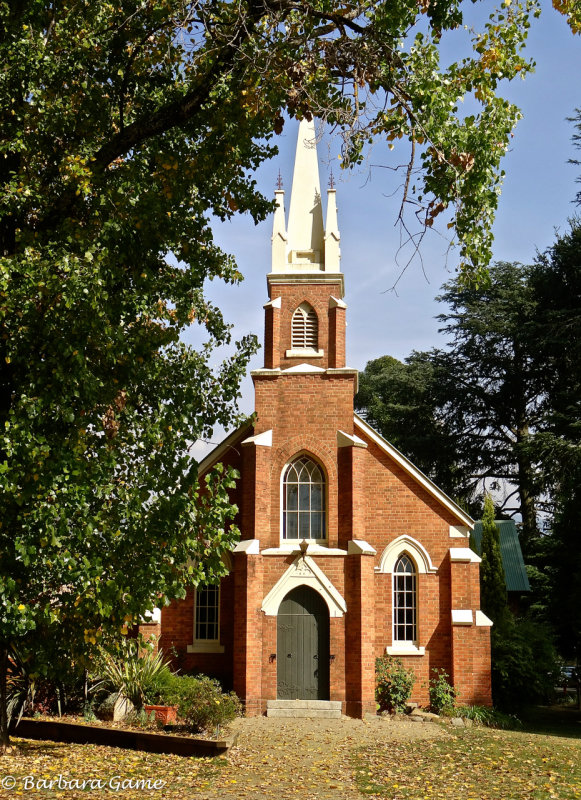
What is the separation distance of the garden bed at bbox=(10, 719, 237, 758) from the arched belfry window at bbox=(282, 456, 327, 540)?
23.7ft

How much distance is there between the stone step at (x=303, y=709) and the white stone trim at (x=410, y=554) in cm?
370

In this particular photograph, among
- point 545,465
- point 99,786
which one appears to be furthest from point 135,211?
point 545,465

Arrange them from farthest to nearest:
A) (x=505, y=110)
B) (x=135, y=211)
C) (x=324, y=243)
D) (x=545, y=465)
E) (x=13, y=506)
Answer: (x=545, y=465), (x=324, y=243), (x=135, y=211), (x=13, y=506), (x=505, y=110)

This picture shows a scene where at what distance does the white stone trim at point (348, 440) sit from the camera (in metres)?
20.4

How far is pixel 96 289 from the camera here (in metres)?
9.86

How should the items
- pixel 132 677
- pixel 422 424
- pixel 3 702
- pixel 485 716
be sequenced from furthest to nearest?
pixel 422 424, pixel 485 716, pixel 132 677, pixel 3 702

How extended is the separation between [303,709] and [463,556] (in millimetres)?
5414

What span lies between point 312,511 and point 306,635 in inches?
118

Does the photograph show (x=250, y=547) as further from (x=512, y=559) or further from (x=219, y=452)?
(x=512, y=559)

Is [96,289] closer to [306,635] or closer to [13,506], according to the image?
[13,506]

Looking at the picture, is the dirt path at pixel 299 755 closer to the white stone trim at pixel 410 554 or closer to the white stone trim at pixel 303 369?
the white stone trim at pixel 410 554

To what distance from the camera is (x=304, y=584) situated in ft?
64.9

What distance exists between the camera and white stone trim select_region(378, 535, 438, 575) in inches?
819

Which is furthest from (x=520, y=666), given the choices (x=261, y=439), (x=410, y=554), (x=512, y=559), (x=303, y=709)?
(x=512, y=559)
